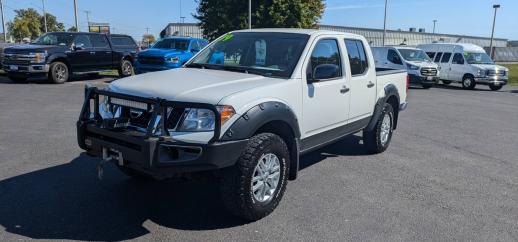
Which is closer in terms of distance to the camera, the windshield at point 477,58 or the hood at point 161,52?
the hood at point 161,52

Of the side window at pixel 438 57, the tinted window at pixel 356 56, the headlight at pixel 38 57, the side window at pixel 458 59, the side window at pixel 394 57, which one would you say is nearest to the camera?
the tinted window at pixel 356 56

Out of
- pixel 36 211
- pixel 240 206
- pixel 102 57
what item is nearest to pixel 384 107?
pixel 240 206

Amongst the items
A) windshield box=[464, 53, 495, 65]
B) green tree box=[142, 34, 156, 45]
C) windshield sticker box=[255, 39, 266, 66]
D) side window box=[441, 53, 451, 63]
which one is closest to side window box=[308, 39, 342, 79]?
windshield sticker box=[255, 39, 266, 66]

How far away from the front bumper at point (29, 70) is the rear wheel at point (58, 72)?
0.19 m

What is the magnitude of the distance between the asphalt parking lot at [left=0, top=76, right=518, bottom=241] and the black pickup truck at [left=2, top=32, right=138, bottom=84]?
791 cm

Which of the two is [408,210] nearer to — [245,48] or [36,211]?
[245,48]

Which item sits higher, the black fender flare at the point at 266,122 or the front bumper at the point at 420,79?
the black fender flare at the point at 266,122

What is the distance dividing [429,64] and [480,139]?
12685mm

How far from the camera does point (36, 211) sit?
404 centimetres

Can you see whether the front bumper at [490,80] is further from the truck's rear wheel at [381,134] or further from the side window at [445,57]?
the truck's rear wheel at [381,134]

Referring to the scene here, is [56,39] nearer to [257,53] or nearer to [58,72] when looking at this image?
[58,72]

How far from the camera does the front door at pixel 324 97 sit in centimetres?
456

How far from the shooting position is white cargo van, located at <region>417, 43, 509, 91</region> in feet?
64.6

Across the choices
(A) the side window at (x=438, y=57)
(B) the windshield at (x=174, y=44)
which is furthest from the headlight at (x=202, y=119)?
(A) the side window at (x=438, y=57)
